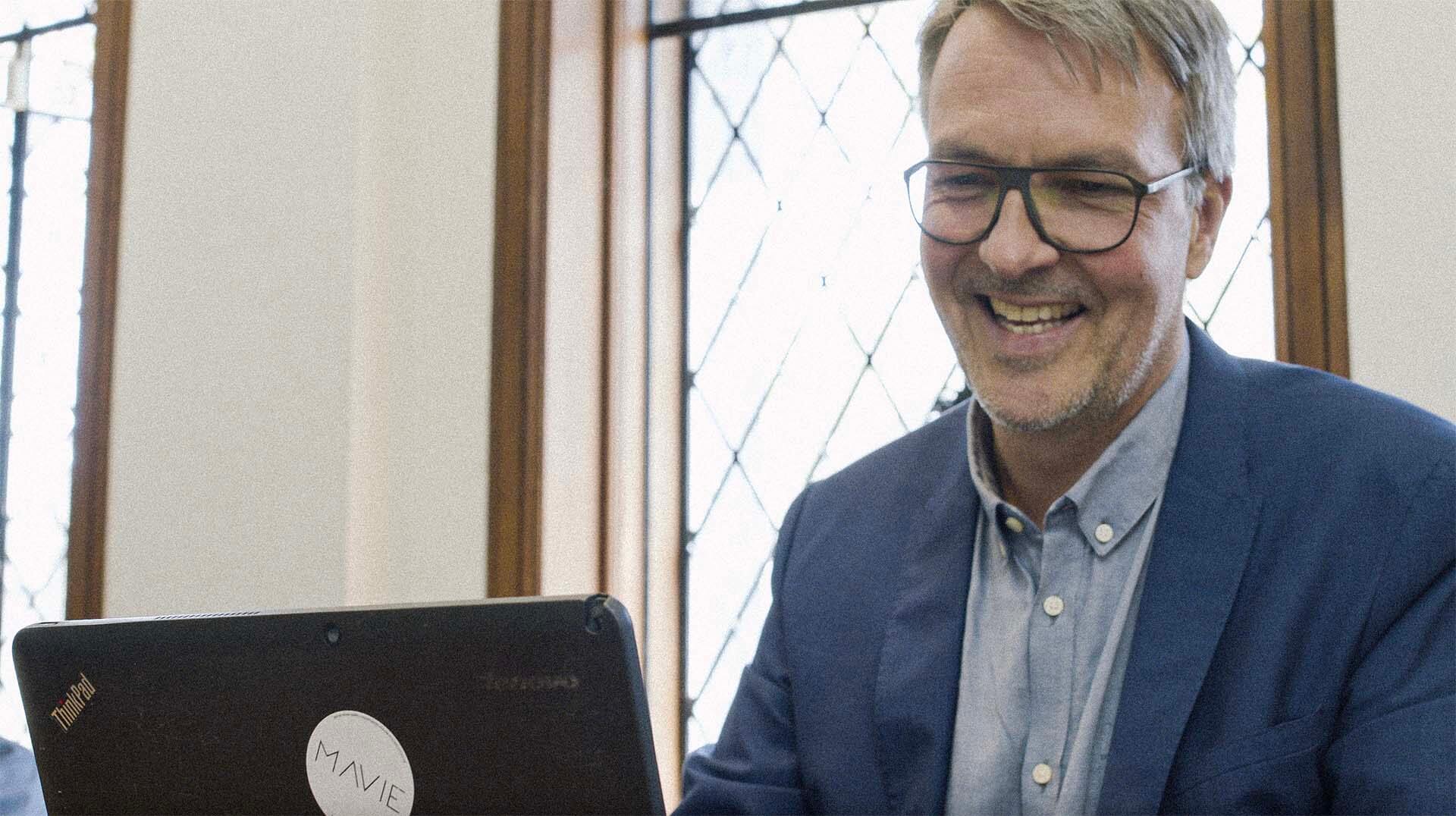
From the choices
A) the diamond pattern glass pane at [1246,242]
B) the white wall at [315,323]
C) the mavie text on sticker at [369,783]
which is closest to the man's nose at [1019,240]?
the mavie text on sticker at [369,783]

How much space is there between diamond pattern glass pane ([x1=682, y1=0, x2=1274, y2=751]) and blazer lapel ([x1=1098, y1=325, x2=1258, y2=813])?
1.17m

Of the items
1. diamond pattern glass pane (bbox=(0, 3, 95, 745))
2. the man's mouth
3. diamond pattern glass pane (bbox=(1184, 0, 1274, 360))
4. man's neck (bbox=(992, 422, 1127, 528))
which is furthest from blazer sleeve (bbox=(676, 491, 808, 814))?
diamond pattern glass pane (bbox=(0, 3, 95, 745))

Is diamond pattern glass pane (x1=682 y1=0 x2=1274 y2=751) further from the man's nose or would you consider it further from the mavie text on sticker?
the mavie text on sticker

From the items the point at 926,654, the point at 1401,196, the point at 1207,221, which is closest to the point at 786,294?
the point at 1401,196

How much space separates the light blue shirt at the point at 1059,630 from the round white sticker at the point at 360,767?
0.65m

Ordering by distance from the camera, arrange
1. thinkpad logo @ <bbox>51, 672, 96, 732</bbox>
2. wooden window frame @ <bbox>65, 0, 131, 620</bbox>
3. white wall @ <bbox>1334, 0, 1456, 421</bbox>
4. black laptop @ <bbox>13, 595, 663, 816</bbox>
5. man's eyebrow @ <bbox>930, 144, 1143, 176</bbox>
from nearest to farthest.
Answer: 1. black laptop @ <bbox>13, 595, 663, 816</bbox>
2. thinkpad logo @ <bbox>51, 672, 96, 732</bbox>
3. man's eyebrow @ <bbox>930, 144, 1143, 176</bbox>
4. white wall @ <bbox>1334, 0, 1456, 421</bbox>
5. wooden window frame @ <bbox>65, 0, 131, 620</bbox>

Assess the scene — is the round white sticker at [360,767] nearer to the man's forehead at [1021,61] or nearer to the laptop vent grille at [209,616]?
the laptop vent grille at [209,616]

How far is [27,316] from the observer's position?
341 centimetres

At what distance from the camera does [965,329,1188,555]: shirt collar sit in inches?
53.2

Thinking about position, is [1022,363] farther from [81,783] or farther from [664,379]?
[664,379]

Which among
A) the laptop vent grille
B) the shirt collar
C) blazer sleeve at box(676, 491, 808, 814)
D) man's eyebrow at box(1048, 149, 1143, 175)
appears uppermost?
man's eyebrow at box(1048, 149, 1143, 175)

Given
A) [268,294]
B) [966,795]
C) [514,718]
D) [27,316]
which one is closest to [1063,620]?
[966,795]

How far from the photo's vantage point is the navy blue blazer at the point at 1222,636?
115 cm

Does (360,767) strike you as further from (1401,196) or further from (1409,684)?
(1401,196)
